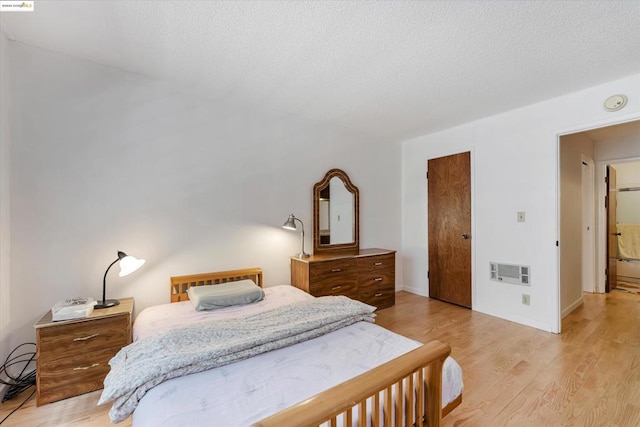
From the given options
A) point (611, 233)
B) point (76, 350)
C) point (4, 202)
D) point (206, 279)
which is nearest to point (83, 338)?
point (76, 350)

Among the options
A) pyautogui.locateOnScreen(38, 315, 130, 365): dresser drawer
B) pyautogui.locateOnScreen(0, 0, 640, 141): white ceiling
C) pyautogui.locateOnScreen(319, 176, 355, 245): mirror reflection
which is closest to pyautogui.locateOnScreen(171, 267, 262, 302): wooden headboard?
pyautogui.locateOnScreen(38, 315, 130, 365): dresser drawer

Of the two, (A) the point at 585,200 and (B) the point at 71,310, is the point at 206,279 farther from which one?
(A) the point at 585,200

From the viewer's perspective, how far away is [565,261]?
3248mm

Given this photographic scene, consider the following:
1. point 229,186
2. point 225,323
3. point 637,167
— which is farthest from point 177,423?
point 637,167

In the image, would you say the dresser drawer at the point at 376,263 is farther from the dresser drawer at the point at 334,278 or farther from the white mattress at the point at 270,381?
the white mattress at the point at 270,381

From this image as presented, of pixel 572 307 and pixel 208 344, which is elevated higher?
pixel 208 344

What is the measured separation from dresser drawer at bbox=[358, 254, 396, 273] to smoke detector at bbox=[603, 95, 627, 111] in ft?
→ 8.33

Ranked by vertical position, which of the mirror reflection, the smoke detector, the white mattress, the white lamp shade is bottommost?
the white mattress

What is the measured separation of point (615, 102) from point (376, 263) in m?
2.73

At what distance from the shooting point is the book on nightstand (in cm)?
179

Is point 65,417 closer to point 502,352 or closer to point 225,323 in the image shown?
point 225,323

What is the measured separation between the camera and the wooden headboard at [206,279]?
251cm

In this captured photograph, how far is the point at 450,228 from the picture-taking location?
12.3ft

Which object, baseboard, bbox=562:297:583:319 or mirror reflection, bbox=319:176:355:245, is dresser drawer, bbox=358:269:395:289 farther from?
baseboard, bbox=562:297:583:319
